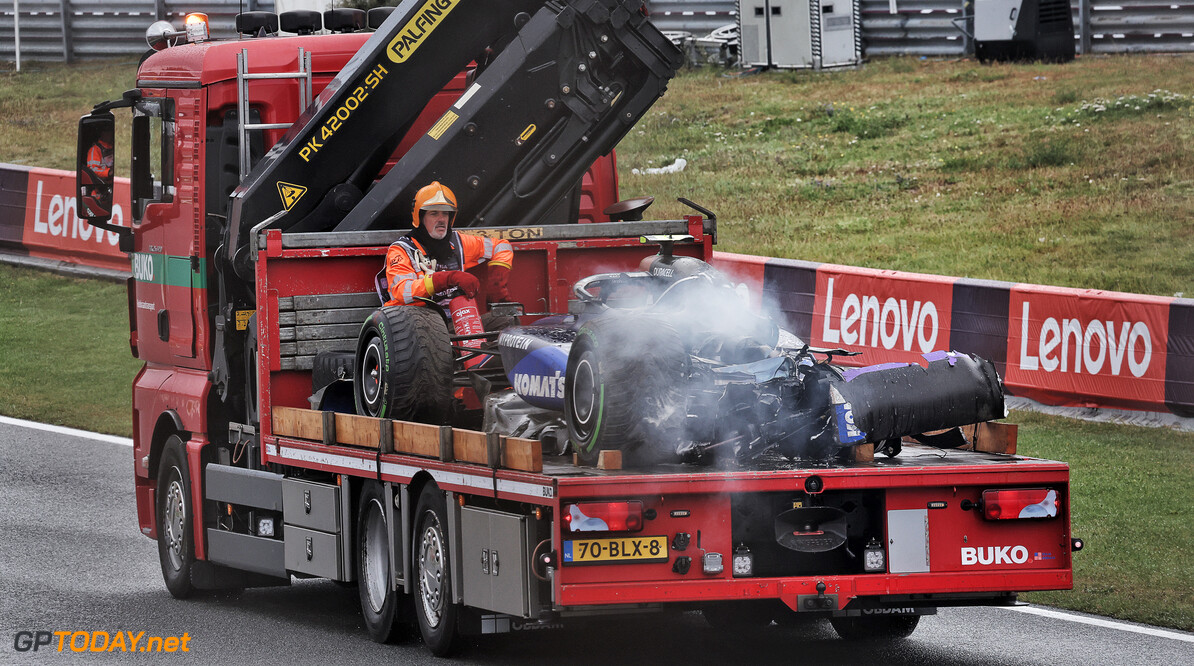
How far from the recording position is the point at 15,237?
87.0 ft

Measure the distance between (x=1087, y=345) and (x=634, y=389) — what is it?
8.12 metres

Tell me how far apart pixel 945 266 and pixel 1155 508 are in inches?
362

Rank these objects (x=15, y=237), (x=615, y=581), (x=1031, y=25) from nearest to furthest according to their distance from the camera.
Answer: (x=615, y=581)
(x=15, y=237)
(x=1031, y=25)

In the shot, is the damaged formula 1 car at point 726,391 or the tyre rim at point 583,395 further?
the tyre rim at point 583,395

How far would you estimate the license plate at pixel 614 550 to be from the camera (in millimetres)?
7855

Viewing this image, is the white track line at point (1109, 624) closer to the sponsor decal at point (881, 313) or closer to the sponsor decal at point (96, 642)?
the sponsor decal at point (96, 642)

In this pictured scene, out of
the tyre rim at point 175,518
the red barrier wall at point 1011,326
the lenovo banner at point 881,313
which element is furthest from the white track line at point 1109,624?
the lenovo banner at point 881,313

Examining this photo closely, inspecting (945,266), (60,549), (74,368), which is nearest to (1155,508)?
(60,549)

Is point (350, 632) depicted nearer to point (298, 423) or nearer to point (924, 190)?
point (298, 423)

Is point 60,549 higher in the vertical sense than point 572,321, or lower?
lower

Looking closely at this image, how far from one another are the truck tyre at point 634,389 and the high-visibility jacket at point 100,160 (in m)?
4.99

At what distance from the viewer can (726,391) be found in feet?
27.5

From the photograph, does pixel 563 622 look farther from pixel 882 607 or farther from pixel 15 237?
pixel 15 237

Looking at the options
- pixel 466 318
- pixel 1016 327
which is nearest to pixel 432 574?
pixel 466 318
